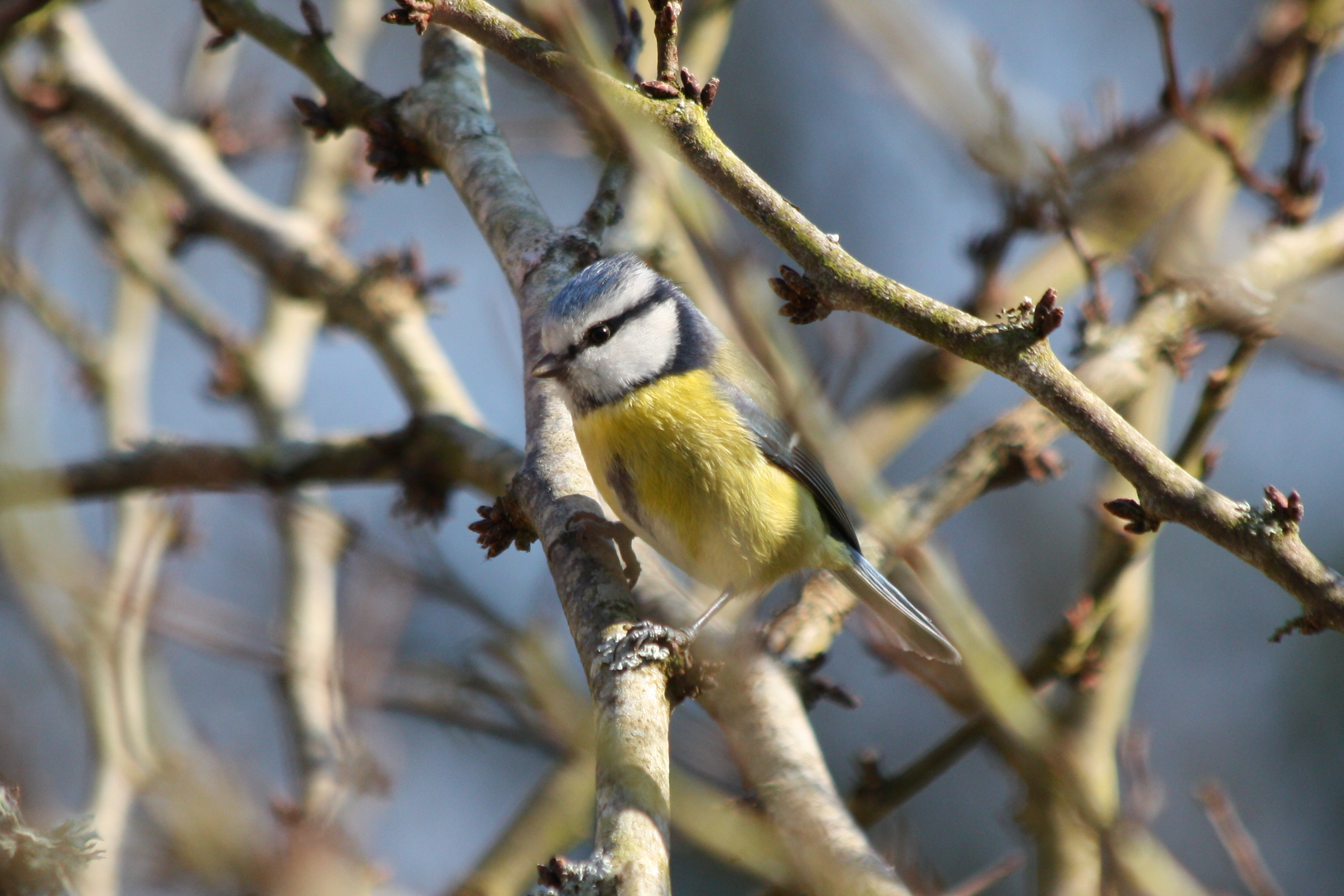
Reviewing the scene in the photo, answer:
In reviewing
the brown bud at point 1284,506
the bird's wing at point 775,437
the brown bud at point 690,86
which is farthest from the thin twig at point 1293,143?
the brown bud at point 1284,506

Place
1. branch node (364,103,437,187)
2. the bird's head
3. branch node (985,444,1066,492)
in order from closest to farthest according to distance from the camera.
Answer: the bird's head
branch node (364,103,437,187)
branch node (985,444,1066,492)

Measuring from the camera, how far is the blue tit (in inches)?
74.5

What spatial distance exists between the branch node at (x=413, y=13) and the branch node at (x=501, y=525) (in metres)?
0.67

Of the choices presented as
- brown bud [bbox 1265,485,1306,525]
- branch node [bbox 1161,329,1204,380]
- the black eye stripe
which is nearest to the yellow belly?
the black eye stripe

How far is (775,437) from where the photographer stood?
81.3 inches

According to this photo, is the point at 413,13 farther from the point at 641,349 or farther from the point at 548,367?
the point at 641,349

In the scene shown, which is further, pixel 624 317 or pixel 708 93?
pixel 624 317

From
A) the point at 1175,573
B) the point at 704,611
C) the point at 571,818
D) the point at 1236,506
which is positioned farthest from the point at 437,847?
the point at 1175,573

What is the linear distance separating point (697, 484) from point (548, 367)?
34 centimetres

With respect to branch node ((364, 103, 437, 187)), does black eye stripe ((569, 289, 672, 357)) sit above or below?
below

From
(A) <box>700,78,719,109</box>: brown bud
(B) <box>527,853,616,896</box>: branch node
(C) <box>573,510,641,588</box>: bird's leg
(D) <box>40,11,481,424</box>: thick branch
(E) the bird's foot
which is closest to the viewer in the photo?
(B) <box>527,853,616,896</box>: branch node

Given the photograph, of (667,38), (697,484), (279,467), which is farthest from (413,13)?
(279,467)

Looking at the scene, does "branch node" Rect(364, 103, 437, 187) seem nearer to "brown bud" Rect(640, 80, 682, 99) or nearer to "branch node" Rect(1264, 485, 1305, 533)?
"brown bud" Rect(640, 80, 682, 99)

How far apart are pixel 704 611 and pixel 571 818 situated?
1.62ft
